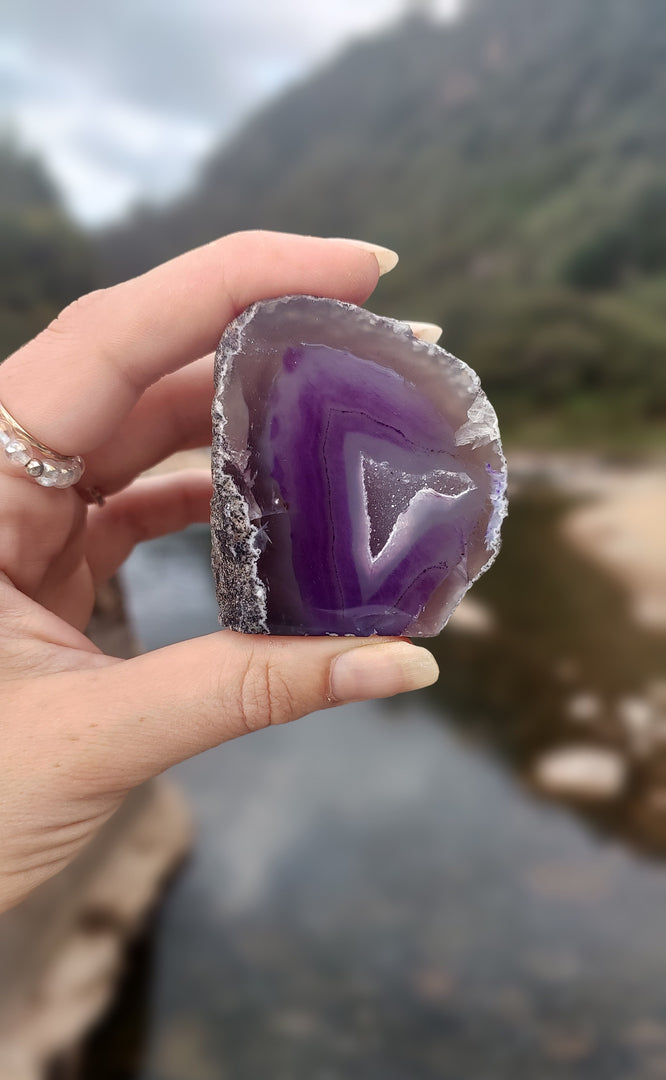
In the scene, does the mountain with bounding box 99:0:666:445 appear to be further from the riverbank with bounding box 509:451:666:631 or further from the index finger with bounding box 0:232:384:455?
the index finger with bounding box 0:232:384:455

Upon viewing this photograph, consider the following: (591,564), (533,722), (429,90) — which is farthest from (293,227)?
(533,722)

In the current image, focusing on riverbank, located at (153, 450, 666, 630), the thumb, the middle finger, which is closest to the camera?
the thumb

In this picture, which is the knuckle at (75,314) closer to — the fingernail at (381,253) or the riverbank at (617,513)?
the fingernail at (381,253)

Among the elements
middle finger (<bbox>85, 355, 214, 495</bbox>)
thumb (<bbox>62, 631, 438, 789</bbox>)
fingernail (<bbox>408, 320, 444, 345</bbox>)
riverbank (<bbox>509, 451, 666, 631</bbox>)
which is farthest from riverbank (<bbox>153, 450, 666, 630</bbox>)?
thumb (<bbox>62, 631, 438, 789</bbox>)

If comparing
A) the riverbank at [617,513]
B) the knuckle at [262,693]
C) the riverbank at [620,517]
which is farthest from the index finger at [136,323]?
the riverbank at [620,517]

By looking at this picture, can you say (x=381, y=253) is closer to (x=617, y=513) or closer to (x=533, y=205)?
(x=617, y=513)

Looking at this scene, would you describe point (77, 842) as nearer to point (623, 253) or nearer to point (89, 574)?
point (89, 574)
